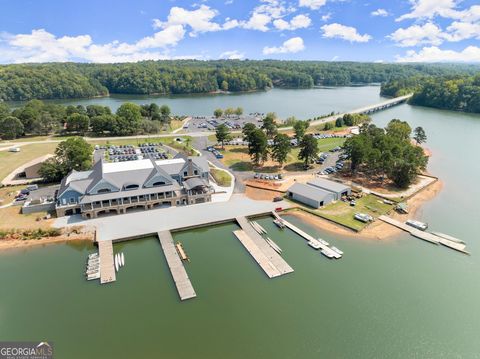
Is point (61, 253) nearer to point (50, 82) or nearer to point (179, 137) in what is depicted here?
point (179, 137)

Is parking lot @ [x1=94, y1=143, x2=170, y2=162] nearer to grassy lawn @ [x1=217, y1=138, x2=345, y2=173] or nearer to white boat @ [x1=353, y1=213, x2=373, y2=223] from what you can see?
grassy lawn @ [x1=217, y1=138, x2=345, y2=173]

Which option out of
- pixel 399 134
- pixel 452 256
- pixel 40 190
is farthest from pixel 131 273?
pixel 399 134

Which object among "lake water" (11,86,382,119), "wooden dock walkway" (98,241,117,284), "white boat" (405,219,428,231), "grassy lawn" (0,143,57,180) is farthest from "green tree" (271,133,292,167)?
"lake water" (11,86,382,119)

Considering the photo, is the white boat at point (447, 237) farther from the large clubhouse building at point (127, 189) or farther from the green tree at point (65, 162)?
the green tree at point (65, 162)

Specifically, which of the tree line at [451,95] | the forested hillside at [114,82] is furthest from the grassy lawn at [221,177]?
the forested hillside at [114,82]

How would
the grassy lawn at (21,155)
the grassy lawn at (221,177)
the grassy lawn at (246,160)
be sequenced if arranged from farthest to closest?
the grassy lawn at (246,160) → the grassy lawn at (21,155) → the grassy lawn at (221,177)

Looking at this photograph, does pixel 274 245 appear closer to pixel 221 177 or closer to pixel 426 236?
pixel 426 236
